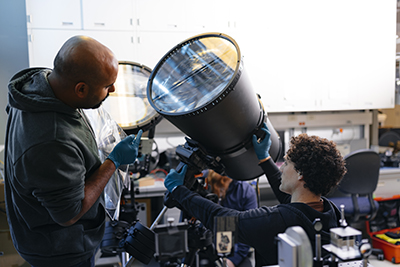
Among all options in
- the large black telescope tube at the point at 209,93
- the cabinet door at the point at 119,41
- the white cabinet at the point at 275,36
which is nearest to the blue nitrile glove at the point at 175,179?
the large black telescope tube at the point at 209,93

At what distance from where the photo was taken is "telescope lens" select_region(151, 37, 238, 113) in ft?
3.84

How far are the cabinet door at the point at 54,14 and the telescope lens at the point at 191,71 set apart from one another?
218cm

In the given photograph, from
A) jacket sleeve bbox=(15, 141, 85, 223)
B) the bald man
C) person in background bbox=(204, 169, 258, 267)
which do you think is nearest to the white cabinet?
person in background bbox=(204, 169, 258, 267)

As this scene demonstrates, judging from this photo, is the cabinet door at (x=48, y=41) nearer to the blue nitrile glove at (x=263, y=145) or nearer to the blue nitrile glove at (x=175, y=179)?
the blue nitrile glove at (x=175, y=179)

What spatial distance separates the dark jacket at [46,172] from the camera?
2.99 ft

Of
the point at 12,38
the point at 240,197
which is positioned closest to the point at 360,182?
the point at 240,197

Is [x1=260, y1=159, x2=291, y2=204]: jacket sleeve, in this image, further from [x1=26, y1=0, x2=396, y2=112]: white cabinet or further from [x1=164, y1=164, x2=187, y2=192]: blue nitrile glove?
[x1=26, y1=0, x2=396, y2=112]: white cabinet

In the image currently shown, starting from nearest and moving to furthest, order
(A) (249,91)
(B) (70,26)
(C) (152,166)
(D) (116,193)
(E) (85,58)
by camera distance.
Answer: (E) (85,58) → (A) (249,91) → (D) (116,193) → (C) (152,166) → (B) (70,26)

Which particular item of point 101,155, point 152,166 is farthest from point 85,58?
point 152,166

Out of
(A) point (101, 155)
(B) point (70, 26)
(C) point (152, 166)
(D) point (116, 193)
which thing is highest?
(B) point (70, 26)

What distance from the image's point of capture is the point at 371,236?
10.1 feet

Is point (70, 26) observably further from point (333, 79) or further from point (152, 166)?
point (333, 79)

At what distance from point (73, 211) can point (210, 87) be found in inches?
23.8

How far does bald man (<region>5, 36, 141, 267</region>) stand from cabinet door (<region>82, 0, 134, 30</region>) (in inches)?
80.8
